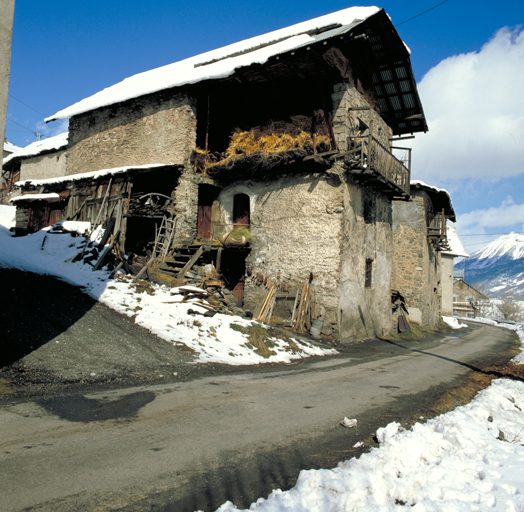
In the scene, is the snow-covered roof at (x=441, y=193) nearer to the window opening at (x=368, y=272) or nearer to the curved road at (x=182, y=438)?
the window opening at (x=368, y=272)

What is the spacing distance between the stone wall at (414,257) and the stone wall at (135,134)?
1324cm

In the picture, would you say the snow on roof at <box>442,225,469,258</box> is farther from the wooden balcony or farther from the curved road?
the curved road

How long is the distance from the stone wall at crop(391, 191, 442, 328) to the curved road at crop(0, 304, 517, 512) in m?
14.9

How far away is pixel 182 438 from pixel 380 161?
1261 centimetres

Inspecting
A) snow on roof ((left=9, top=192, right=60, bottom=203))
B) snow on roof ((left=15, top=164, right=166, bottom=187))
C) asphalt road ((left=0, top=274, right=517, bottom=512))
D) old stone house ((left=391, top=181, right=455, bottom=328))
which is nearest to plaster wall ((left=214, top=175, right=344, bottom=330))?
snow on roof ((left=15, top=164, right=166, bottom=187))

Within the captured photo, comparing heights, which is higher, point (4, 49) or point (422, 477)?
point (4, 49)

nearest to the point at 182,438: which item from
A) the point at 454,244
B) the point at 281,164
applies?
the point at 281,164

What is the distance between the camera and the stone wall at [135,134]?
15.1 m

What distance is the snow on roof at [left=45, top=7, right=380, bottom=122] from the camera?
1285cm

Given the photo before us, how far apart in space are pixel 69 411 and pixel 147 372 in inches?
84.9

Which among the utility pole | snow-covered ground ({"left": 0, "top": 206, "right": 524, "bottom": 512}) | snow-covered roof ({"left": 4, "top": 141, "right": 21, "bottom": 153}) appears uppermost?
snow-covered roof ({"left": 4, "top": 141, "right": 21, "bottom": 153})

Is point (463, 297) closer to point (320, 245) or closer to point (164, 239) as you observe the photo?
point (320, 245)

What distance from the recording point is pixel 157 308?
9711 mm

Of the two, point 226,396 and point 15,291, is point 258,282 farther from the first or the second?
point 226,396
